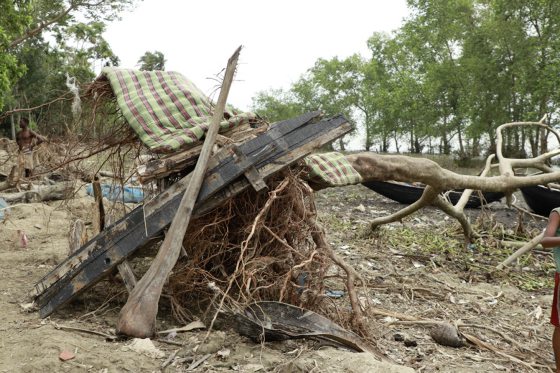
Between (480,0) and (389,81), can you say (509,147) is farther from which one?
(389,81)

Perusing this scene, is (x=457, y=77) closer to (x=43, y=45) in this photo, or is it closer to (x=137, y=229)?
(x=43, y=45)

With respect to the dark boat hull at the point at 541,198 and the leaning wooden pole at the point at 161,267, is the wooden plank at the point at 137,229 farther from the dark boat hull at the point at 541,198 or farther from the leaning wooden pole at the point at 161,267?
the dark boat hull at the point at 541,198

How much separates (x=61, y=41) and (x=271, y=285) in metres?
14.6

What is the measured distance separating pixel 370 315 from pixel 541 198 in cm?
842

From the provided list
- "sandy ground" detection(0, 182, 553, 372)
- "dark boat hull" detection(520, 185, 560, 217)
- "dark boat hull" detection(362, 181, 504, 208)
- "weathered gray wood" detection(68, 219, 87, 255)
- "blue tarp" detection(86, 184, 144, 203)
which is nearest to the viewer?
"sandy ground" detection(0, 182, 553, 372)

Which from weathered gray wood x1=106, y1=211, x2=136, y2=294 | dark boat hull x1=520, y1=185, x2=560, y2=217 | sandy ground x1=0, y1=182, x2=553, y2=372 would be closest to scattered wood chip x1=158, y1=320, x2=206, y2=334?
sandy ground x1=0, y1=182, x2=553, y2=372

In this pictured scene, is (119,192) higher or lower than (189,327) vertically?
higher

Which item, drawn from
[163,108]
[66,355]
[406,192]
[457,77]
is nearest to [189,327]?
[66,355]

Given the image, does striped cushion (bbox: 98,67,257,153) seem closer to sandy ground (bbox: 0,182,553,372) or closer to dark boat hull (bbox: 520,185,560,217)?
sandy ground (bbox: 0,182,553,372)

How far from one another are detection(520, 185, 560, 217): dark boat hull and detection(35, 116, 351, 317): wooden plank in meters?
8.38

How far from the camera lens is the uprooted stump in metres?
3.45

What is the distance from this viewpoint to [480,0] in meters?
29.6

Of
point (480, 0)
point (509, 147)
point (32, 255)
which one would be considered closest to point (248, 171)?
point (32, 255)

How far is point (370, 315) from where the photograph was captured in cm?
363
